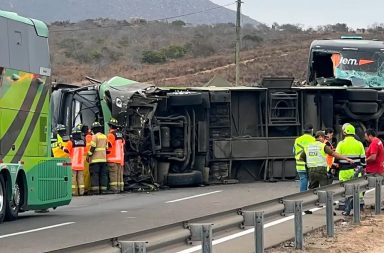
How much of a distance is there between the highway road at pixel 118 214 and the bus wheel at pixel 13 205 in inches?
6.4

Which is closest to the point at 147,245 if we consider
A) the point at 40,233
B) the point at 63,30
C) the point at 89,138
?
the point at 40,233

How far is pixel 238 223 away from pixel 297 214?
76.8 inches

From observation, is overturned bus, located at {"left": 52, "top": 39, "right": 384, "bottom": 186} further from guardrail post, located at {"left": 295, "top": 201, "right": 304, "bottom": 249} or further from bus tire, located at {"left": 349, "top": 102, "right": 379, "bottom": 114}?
guardrail post, located at {"left": 295, "top": 201, "right": 304, "bottom": 249}

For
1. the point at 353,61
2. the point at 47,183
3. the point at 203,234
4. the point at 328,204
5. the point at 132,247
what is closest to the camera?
the point at 132,247

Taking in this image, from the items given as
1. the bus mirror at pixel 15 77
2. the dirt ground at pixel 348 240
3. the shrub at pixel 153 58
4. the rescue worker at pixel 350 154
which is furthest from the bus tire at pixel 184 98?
the shrub at pixel 153 58

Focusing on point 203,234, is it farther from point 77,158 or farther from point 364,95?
point 364,95

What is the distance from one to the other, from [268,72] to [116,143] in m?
49.0

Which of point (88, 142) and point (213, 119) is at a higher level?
point (213, 119)

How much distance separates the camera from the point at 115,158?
22828mm

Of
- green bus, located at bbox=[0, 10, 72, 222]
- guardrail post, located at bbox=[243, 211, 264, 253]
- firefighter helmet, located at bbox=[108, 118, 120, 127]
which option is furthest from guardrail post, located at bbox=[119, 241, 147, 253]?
firefighter helmet, located at bbox=[108, 118, 120, 127]

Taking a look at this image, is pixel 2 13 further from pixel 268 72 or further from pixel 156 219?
pixel 268 72

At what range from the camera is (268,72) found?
233 feet

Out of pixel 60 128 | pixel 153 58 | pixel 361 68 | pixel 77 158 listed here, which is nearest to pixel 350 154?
pixel 77 158

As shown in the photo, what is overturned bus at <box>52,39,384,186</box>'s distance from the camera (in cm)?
2359
